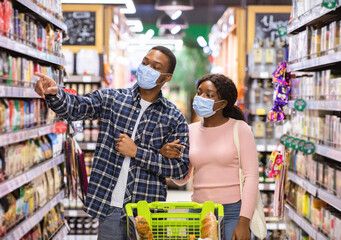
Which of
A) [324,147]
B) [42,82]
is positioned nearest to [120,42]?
[324,147]

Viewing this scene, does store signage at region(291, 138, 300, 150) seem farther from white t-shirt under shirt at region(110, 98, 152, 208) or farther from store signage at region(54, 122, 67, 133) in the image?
store signage at region(54, 122, 67, 133)

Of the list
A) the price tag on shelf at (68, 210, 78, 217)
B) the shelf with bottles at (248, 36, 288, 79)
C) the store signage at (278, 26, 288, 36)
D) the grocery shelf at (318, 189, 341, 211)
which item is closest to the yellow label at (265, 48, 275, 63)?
the shelf with bottles at (248, 36, 288, 79)

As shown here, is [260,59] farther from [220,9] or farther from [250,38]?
[220,9]

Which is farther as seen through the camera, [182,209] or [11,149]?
[11,149]

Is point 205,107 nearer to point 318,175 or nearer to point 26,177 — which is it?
point 26,177

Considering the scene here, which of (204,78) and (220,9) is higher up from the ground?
(220,9)

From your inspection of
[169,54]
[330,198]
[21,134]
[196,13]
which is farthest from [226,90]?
[196,13]

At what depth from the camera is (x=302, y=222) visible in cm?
410

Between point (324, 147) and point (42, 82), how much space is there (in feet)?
6.83

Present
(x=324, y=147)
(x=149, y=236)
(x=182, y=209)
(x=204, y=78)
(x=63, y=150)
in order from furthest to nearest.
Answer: (x=63, y=150)
(x=324, y=147)
(x=204, y=78)
(x=182, y=209)
(x=149, y=236)

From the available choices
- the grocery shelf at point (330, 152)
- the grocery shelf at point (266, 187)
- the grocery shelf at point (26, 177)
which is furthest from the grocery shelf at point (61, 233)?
the grocery shelf at point (266, 187)

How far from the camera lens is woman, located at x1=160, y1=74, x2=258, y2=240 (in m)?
2.82

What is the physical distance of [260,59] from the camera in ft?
22.0

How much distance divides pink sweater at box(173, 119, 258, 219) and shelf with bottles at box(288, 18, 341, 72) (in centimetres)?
87
